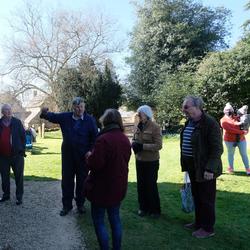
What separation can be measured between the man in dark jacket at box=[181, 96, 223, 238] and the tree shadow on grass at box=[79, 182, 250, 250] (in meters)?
0.27

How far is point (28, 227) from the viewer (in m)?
5.67

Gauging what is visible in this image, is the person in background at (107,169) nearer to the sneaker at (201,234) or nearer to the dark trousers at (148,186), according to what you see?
the sneaker at (201,234)

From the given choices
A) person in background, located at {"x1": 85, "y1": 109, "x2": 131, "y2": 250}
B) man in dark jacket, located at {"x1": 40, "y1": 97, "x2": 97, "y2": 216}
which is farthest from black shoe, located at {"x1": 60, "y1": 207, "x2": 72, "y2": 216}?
person in background, located at {"x1": 85, "y1": 109, "x2": 131, "y2": 250}

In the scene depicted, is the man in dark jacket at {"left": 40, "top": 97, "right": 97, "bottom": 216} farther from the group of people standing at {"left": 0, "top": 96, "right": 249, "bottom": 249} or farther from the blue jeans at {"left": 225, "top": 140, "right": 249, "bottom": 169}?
the blue jeans at {"left": 225, "top": 140, "right": 249, "bottom": 169}

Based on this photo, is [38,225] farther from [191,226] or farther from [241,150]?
[241,150]

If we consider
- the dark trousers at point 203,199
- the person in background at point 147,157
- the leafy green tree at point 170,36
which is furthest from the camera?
the leafy green tree at point 170,36

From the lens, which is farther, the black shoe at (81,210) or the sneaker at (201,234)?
the black shoe at (81,210)

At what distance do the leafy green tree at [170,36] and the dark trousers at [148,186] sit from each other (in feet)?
73.3

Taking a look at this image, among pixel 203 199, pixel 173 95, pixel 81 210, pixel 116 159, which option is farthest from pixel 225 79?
pixel 116 159

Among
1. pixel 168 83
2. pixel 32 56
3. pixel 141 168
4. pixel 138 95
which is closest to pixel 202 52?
pixel 168 83

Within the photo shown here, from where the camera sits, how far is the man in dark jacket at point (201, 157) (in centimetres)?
502

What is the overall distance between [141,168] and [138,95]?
81.1 feet

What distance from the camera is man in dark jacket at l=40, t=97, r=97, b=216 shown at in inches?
237

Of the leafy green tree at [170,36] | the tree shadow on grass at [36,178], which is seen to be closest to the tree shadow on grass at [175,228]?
the tree shadow on grass at [36,178]
